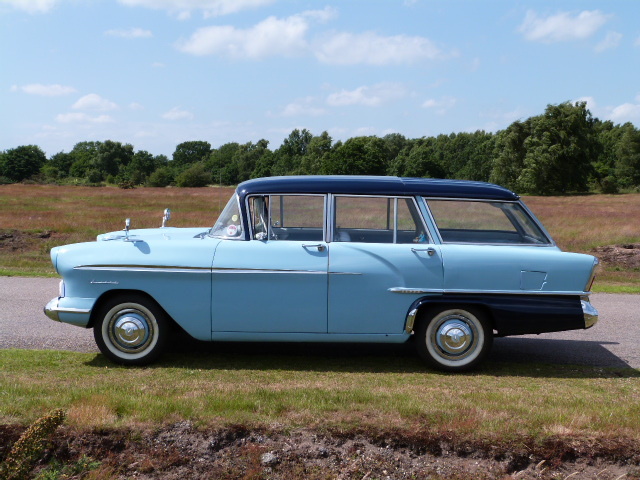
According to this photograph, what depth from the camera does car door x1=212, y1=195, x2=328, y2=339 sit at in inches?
225

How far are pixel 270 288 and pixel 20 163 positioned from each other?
11523 centimetres

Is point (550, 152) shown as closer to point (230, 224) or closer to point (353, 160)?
point (353, 160)

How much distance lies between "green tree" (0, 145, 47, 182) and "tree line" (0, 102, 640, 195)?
167 millimetres

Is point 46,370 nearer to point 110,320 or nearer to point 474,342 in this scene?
point 110,320

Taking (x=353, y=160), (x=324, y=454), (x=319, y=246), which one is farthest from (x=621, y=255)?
(x=353, y=160)

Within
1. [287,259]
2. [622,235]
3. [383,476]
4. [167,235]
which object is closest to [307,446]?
[383,476]

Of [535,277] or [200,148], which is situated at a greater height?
[200,148]

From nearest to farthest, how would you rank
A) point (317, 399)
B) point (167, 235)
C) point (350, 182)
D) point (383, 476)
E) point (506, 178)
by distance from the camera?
point (383, 476), point (317, 399), point (350, 182), point (167, 235), point (506, 178)

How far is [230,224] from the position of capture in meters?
6.08

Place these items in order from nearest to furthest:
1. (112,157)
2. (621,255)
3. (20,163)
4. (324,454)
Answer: (324,454) → (621,255) → (20,163) → (112,157)

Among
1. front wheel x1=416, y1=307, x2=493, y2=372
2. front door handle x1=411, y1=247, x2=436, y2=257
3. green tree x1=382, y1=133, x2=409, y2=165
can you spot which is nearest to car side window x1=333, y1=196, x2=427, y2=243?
front door handle x1=411, y1=247, x2=436, y2=257

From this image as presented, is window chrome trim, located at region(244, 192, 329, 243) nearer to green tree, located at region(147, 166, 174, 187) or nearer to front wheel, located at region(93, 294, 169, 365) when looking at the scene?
front wheel, located at region(93, 294, 169, 365)

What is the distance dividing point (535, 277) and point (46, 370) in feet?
14.5

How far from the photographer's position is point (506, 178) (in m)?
73.6
